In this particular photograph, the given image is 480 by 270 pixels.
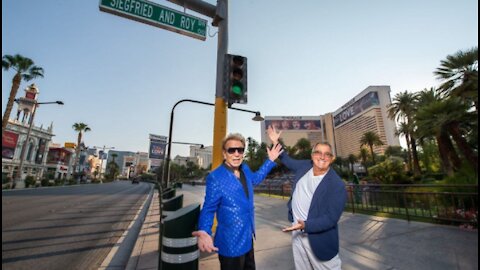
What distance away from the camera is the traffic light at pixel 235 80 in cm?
415

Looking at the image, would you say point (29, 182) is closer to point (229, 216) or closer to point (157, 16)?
point (157, 16)

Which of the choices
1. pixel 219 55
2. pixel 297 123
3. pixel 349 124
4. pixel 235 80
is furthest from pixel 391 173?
pixel 349 124

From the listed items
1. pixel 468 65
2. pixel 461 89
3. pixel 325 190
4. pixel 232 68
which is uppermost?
pixel 468 65

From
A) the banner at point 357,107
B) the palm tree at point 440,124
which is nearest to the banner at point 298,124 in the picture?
the banner at point 357,107

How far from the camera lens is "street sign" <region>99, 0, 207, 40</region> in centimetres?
404

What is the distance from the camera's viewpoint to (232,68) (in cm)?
420

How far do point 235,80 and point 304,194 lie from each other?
2.50 metres

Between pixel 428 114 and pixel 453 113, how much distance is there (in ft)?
3.73

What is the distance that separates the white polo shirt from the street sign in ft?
12.2

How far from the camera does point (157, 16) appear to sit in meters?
4.40

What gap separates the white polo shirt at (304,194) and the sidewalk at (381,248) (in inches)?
73.5

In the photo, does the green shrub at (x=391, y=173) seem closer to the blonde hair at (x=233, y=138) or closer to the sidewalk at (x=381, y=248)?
the sidewalk at (x=381, y=248)

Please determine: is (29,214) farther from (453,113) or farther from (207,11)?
(453,113)

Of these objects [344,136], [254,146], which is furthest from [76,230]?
[344,136]
